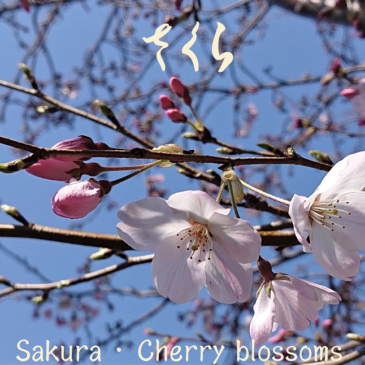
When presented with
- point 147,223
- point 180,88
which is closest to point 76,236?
point 147,223

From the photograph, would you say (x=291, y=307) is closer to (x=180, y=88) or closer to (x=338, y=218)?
(x=338, y=218)

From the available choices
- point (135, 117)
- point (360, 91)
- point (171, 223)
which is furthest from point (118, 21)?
point (171, 223)

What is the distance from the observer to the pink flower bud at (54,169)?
31.1 inches

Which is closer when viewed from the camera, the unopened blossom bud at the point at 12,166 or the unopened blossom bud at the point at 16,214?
the unopened blossom bud at the point at 12,166

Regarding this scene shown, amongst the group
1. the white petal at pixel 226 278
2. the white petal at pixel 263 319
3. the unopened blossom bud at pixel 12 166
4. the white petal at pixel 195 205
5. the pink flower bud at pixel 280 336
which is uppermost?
the unopened blossom bud at pixel 12 166

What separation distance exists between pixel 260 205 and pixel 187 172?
32cm

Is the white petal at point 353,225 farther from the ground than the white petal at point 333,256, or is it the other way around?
the white petal at point 353,225

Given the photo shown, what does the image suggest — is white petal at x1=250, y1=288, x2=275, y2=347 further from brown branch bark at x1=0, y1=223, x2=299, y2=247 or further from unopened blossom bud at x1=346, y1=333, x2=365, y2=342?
unopened blossom bud at x1=346, y1=333, x2=365, y2=342

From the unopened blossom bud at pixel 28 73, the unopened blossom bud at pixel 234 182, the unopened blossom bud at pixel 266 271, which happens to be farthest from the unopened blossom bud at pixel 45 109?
the unopened blossom bud at pixel 266 271

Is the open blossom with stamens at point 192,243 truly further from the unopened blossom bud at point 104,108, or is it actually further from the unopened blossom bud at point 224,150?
the unopened blossom bud at point 104,108

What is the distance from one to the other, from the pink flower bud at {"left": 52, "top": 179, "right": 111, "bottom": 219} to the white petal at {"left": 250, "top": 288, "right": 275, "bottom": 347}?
531 millimetres

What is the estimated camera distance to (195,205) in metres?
0.83

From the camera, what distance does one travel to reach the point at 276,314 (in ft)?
3.04

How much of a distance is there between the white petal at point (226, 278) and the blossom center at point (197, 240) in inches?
1.1
